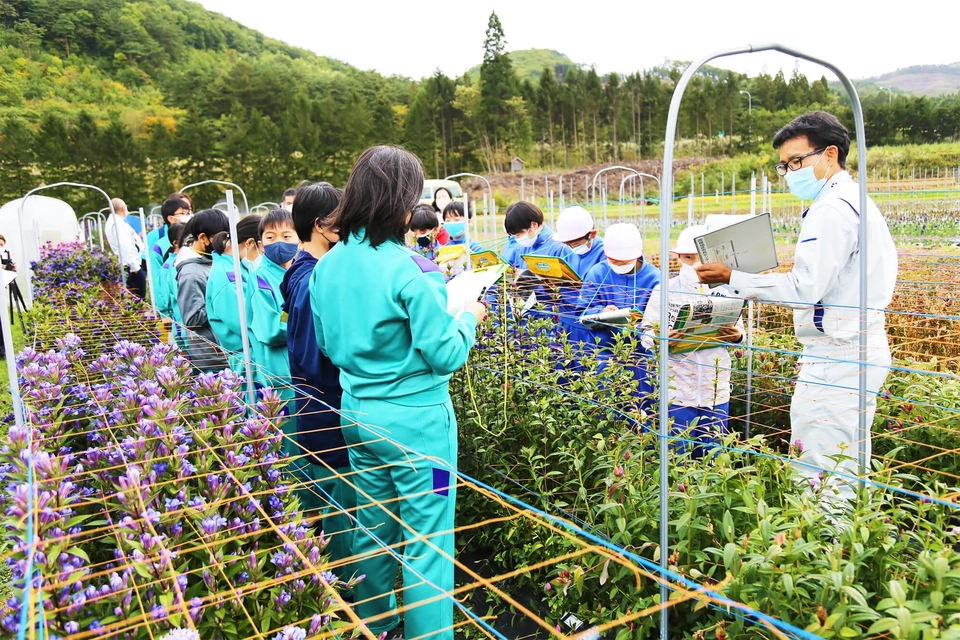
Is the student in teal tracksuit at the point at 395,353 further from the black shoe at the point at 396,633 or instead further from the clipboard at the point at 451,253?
the clipboard at the point at 451,253

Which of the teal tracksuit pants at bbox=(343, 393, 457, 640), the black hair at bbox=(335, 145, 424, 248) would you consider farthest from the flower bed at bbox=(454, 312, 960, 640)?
the black hair at bbox=(335, 145, 424, 248)

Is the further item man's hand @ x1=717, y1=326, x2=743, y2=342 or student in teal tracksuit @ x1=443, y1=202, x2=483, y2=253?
student in teal tracksuit @ x1=443, y1=202, x2=483, y2=253

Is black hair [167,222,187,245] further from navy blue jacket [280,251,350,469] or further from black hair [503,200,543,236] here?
navy blue jacket [280,251,350,469]

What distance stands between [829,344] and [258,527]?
251 centimetres

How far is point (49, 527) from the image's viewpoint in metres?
1.46

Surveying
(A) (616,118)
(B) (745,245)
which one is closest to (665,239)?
(B) (745,245)

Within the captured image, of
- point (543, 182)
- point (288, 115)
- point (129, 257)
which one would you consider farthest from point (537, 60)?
point (129, 257)

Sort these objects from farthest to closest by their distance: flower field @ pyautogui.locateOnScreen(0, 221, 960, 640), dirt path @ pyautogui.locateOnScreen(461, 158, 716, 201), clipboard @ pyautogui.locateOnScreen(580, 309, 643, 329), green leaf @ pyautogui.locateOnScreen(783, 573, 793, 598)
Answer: dirt path @ pyautogui.locateOnScreen(461, 158, 716, 201), clipboard @ pyautogui.locateOnScreen(580, 309, 643, 329), green leaf @ pyautogui.locateOnScreen(783, 573, 793, 598), flower field @ pyautogui.locateOnScreen(0, 221, 960, 640)

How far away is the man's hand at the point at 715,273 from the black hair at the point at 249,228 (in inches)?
97.7

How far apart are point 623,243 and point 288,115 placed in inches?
1759

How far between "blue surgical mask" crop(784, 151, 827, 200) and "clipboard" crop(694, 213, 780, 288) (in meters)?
0.58

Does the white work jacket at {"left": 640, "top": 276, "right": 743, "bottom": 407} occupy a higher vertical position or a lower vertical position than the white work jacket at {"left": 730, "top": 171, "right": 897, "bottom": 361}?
lower

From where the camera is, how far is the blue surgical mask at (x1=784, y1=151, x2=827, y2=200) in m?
2.88

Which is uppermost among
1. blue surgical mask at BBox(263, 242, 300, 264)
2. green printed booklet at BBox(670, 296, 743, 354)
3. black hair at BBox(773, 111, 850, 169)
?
black hair at BBox(773, 111, 850, 169)
